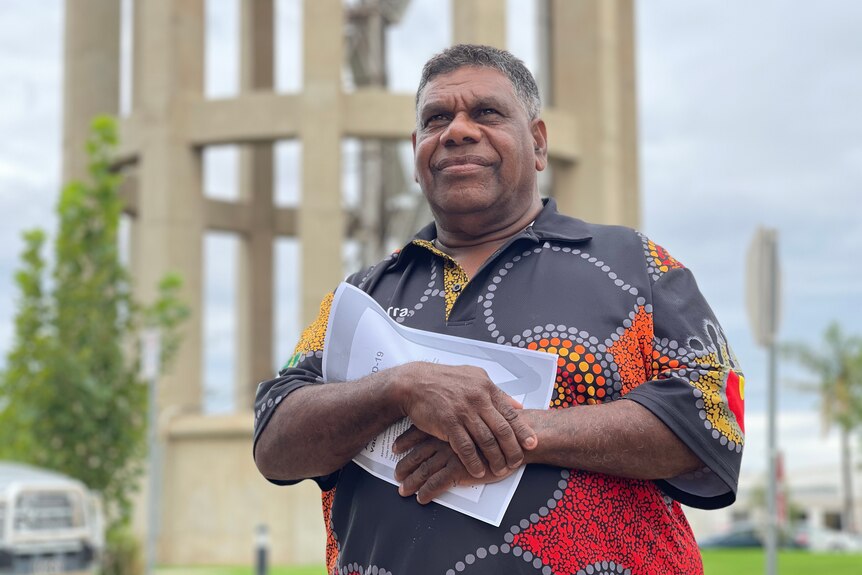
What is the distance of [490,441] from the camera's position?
8.80 ft

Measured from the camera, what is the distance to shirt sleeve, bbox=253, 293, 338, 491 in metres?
3.06

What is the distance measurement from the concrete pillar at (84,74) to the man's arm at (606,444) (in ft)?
85.2

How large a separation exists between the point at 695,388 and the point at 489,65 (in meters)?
0.95

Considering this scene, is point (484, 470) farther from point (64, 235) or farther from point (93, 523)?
point (64, 235)

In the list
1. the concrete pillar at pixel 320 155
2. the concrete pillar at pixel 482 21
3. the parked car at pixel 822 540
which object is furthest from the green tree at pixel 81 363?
the parked car at pixel 822 540

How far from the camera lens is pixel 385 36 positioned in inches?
1280

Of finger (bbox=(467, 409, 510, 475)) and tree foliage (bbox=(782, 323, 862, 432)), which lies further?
tree foliage (bbox=(782, 323, 862, 432))

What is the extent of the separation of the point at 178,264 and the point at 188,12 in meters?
5.23

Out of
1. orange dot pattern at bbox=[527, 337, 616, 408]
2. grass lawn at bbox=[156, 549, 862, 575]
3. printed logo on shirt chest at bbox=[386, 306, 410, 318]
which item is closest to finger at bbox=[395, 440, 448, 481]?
orange dot pattern at bbox=[527, 337, 616, 408]

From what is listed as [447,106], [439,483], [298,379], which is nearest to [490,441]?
[439,483]

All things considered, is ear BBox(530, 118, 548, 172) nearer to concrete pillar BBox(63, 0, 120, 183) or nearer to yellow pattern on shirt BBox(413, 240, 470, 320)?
yellow pattern on shirt BBox(413, 240, 470, 320)


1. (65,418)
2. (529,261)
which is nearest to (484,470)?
(529,261)

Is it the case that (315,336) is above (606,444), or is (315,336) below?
above

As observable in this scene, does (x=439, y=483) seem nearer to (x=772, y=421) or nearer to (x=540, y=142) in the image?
(x=540, y=142)
